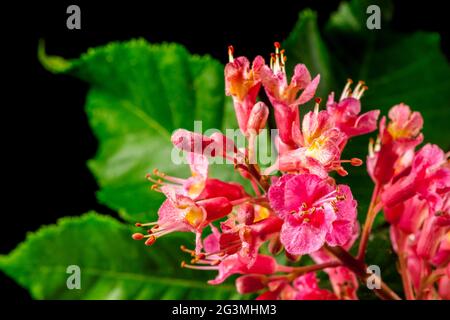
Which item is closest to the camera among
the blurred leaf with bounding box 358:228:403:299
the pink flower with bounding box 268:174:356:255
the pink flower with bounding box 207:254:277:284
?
the pink flower with bounding box 268:174:356:255

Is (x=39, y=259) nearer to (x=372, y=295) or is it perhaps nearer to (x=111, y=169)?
(x=111, y=169)

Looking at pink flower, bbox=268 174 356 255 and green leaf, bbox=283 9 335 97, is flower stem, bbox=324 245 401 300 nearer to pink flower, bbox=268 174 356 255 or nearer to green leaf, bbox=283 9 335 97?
pink flower, bbox=268 174 356 255

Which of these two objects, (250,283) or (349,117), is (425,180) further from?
(250,283)

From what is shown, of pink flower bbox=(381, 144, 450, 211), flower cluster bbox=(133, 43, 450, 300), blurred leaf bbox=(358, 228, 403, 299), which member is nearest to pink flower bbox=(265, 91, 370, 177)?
flower cluster bbox=(133, 43, 450, 300)

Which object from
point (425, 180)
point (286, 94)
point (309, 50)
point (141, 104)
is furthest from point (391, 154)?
point (141, 104)

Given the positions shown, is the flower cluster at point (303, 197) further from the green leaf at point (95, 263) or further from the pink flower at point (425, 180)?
the green leaf at point (95, 263)

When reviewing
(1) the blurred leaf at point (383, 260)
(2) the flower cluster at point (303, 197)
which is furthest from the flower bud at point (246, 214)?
(1) the blurred leaf at point (383, 260)

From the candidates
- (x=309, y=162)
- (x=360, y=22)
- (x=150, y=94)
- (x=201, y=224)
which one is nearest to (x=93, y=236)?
(x=150, y=94)
